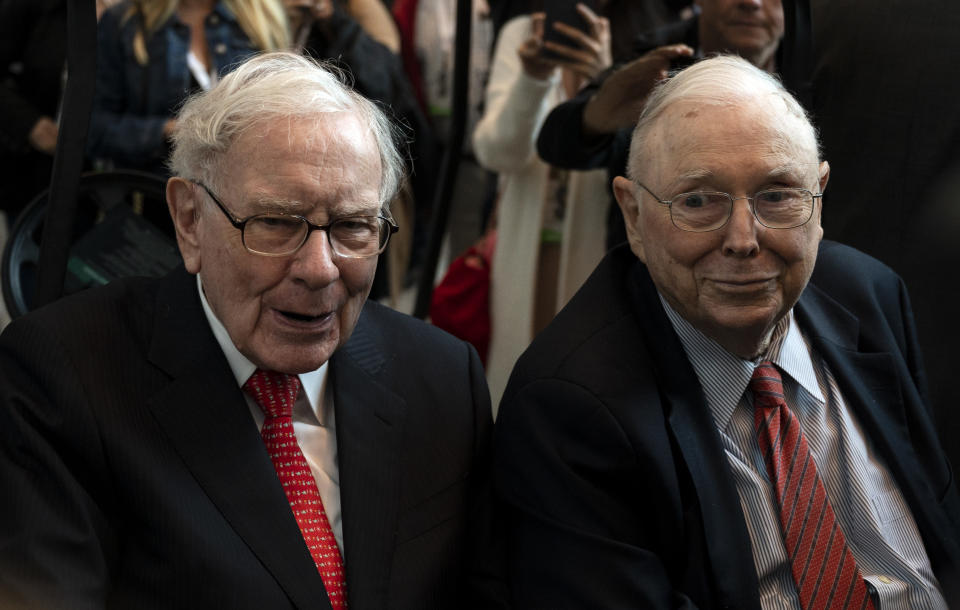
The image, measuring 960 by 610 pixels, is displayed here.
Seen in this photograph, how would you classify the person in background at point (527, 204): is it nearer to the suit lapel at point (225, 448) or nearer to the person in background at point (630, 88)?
the person in background at point (630, 88)

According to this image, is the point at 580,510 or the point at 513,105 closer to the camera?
the point at 580,510


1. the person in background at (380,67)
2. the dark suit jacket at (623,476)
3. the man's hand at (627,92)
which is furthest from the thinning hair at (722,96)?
the person in background at (380,67)

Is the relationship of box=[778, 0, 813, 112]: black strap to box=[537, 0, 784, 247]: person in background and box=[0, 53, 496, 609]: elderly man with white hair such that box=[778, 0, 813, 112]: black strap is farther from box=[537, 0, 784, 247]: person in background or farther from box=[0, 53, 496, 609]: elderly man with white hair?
box=[0, 53, 496, 609]: elderly man with white hair

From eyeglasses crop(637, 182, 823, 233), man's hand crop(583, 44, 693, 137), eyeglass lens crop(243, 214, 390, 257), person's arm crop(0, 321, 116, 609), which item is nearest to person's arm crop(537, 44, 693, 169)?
man's hand crop(583, 44, 693, 137)

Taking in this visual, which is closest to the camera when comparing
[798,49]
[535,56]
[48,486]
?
[48,486]

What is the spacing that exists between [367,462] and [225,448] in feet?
0.72

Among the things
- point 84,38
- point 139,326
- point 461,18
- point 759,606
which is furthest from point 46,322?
point 461,18

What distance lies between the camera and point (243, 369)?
1680mm

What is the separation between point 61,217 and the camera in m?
1.86

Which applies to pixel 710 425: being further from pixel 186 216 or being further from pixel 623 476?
pixel 186 216

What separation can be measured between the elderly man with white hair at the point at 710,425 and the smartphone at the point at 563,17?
2.49 ft

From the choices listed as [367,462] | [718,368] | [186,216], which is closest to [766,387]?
[718,368]

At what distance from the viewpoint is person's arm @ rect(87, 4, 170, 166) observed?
9.04 feet

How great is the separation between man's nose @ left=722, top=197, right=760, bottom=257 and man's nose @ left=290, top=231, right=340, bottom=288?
59cm
